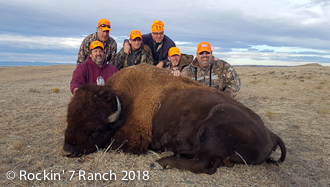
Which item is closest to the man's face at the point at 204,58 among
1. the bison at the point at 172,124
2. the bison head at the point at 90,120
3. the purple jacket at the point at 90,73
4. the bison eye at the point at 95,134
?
the bison at the point at 172,124

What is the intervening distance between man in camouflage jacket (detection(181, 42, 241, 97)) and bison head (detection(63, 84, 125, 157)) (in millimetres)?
3401

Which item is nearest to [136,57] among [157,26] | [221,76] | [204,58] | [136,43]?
[136,43]

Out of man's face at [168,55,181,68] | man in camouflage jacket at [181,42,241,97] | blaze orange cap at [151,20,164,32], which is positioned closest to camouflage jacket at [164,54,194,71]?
man's face at [168,55,181,68]

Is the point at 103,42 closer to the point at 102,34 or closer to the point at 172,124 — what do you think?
the point at 102,34

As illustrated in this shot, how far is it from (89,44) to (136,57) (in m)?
1.78

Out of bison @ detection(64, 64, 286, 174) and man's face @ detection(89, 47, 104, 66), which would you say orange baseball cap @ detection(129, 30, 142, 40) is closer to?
man's face @ detection(89, 47, 104, 66)

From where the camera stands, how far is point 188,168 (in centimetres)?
361

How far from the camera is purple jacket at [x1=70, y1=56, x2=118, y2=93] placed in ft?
19.6

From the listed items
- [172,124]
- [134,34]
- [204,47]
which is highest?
[134,34]

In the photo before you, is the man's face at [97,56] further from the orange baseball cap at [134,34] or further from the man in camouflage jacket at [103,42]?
the man in camouflage jacket at [103,42]

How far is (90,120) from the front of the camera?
4.06 m

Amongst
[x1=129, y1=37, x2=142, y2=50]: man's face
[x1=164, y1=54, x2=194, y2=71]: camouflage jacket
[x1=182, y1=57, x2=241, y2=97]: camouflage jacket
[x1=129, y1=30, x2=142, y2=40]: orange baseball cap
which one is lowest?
[x1=182, y1=57, x2=241, y2=97]: camouflage jacket

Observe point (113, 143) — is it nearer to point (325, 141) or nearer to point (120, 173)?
point (120, 173)

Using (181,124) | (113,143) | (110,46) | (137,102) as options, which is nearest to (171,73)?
(137,102)
